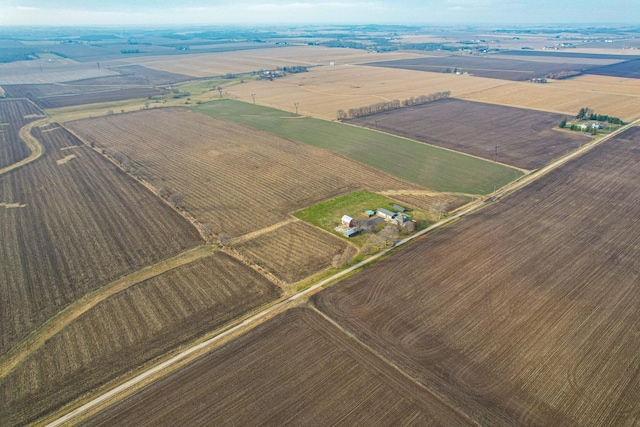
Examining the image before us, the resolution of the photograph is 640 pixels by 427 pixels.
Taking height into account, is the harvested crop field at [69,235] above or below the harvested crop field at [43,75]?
below

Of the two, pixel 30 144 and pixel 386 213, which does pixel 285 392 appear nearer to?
pixel 386 213

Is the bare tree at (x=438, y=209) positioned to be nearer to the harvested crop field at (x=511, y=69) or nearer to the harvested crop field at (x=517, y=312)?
the harvested crop field at (x=517, y=312)

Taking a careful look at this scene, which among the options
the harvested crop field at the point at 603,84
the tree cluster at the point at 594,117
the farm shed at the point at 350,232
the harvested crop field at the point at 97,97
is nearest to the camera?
the farm shed at the point at 350,232

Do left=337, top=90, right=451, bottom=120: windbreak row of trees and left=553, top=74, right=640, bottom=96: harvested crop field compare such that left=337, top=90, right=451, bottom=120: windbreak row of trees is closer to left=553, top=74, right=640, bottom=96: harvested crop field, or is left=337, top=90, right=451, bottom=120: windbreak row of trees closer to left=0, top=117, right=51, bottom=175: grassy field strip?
left=553, top=74, right=640, bottom=96: harvested crop field

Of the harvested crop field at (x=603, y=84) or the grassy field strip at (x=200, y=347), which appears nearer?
the grassy field strip at (x=200, y=347)

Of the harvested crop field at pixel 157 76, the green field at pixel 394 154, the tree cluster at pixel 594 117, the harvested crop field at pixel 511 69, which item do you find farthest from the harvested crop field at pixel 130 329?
the harvested crop field at pixel 511 69

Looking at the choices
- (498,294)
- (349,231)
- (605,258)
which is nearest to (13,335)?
(349,231)
